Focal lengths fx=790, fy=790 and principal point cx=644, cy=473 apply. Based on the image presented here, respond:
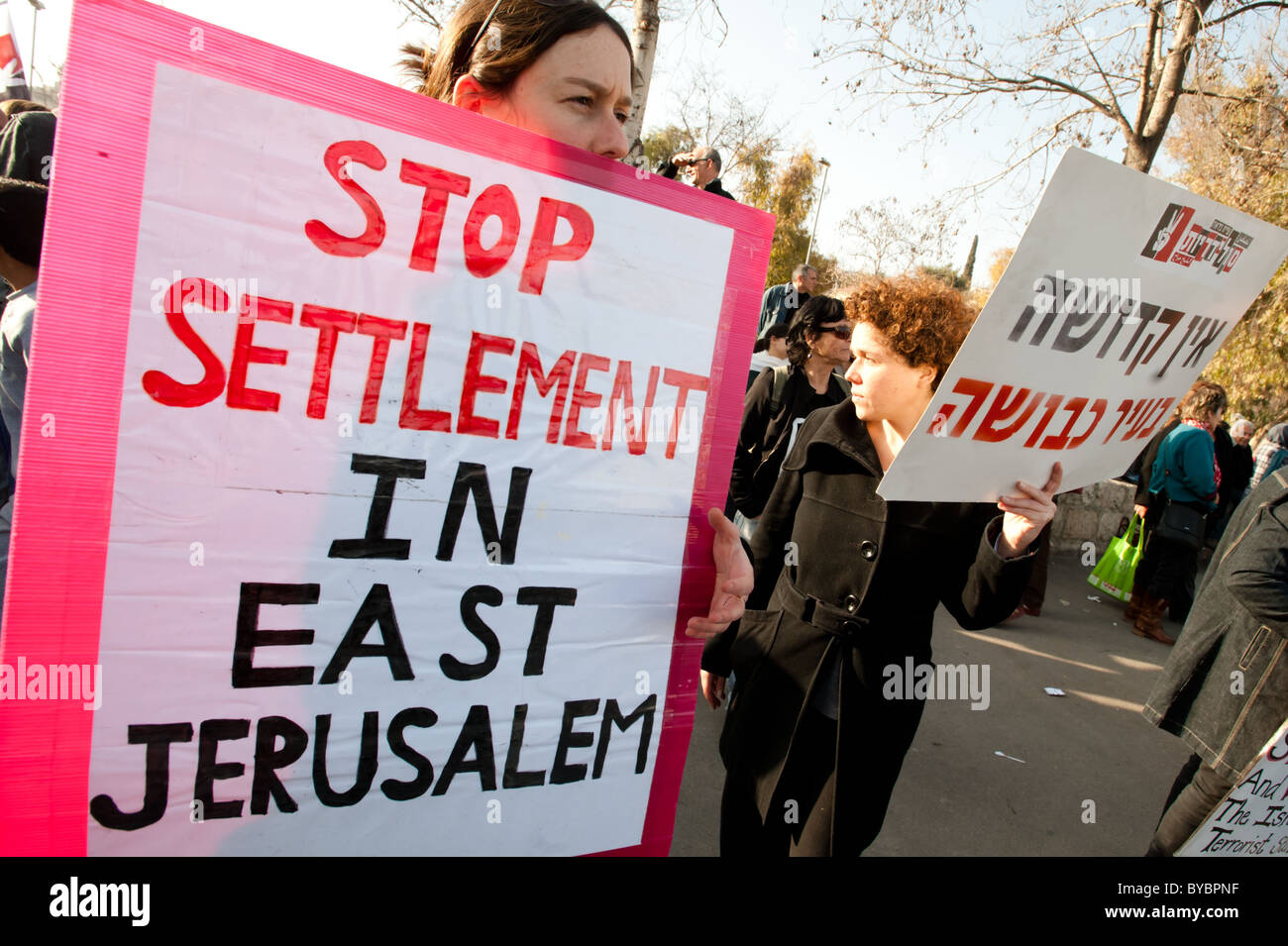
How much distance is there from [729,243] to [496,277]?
0.46m

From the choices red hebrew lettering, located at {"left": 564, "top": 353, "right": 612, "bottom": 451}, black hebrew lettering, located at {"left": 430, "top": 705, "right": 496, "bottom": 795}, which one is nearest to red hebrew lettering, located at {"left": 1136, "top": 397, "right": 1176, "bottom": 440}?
red hebrew lettering, located at {"left": 564, "top": 353, "right": 612, "bottom": 451}

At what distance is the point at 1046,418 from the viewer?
1.65m

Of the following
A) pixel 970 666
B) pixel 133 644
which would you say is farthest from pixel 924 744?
pixel 133 644

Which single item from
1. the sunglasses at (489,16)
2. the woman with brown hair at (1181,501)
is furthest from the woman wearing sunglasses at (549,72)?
the woman with brown hair at (1181,501)

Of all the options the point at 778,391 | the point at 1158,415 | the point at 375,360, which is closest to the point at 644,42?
the point at 778,391

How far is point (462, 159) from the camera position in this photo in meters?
1.23

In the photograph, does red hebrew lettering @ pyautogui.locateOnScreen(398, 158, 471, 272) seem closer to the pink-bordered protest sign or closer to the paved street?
the pink-bordered protest sign

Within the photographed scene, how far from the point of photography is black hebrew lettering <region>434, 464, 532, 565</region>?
1264 millimetres

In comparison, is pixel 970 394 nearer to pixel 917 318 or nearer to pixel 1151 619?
pixel 917 318

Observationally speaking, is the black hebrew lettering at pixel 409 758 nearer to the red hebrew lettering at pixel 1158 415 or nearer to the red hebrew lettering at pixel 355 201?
the red hebrew lettering at pixel 355 201

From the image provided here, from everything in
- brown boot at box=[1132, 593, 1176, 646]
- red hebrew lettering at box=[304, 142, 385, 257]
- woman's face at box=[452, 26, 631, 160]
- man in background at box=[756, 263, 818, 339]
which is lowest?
brown boot at box=[1132, 593, 1176, 646]

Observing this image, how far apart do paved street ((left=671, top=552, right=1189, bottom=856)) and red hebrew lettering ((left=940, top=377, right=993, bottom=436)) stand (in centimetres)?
215

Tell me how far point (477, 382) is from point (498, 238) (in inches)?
9.2
